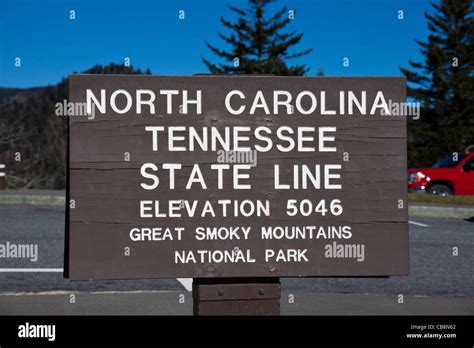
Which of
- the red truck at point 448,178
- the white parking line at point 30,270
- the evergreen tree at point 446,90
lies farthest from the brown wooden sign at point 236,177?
the evergreen tree at point 446,90

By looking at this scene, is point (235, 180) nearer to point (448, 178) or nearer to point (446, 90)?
point (448, 178)

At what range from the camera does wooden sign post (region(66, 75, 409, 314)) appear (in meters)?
3.18

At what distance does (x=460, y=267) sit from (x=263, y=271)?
6.62 metres

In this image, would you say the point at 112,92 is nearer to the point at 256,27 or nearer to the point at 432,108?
the point at 256,27

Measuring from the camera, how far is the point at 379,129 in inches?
130

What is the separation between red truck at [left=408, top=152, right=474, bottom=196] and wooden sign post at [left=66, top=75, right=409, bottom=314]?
20555mm

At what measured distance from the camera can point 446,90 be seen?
5156 centimetres

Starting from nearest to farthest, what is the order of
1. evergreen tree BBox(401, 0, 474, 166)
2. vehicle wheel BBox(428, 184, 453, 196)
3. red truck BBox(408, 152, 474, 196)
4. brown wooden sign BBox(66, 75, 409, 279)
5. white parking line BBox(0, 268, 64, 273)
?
brown wooden sign BBox(66, 75, 409, 279)
white parking line BBox(0, 268, 64, 273)
red truck BBox(408, 152, 474, 196)
vehicle wheel BBox(428, 184, 453, 196)
evergreen tree BBox(401, 0, 474, 166)

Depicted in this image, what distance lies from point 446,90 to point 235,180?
5096 cm

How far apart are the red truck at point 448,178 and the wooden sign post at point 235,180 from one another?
67.4 feet
